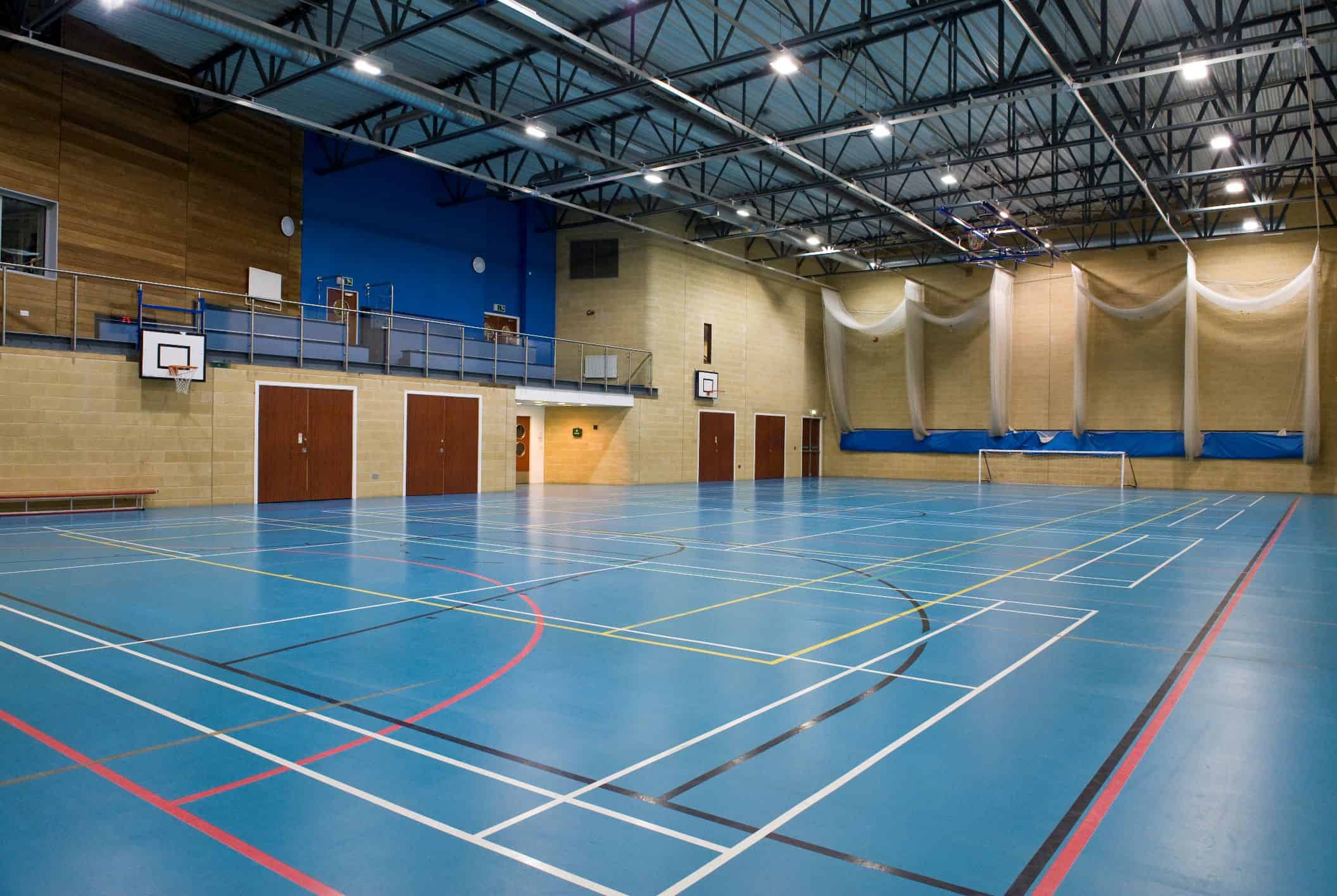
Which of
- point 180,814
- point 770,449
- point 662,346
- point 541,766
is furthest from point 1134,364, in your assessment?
point 180,814

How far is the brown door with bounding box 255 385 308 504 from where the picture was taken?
2309 centimetres

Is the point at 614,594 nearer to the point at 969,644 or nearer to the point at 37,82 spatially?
the point at 969,644

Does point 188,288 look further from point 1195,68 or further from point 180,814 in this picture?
point 1195,68

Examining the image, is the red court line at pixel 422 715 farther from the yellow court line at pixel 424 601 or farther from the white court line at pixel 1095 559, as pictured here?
the white court line at pixel 1095 559

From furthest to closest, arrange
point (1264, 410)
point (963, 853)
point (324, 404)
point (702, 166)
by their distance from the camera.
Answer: point (1264, 410), point (702, 166), point (324, 404), point (963, 853)

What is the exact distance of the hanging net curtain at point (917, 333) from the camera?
37375 mm

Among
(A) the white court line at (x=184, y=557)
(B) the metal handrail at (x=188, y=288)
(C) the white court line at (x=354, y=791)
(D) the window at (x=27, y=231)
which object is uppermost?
(D) the window at (x=27, y=231)

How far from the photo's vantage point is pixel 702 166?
90.3 ft

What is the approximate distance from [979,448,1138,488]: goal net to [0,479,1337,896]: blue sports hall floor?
1025 inches

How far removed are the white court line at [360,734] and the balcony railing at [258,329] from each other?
49.3 ft

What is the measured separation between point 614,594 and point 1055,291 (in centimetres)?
3421

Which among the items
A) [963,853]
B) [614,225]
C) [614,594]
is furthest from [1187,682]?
[614,225]

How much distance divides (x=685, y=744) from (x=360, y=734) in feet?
6.78

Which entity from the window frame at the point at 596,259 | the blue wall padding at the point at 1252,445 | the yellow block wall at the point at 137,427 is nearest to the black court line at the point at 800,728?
the yellow block wall at the point at 137,427
